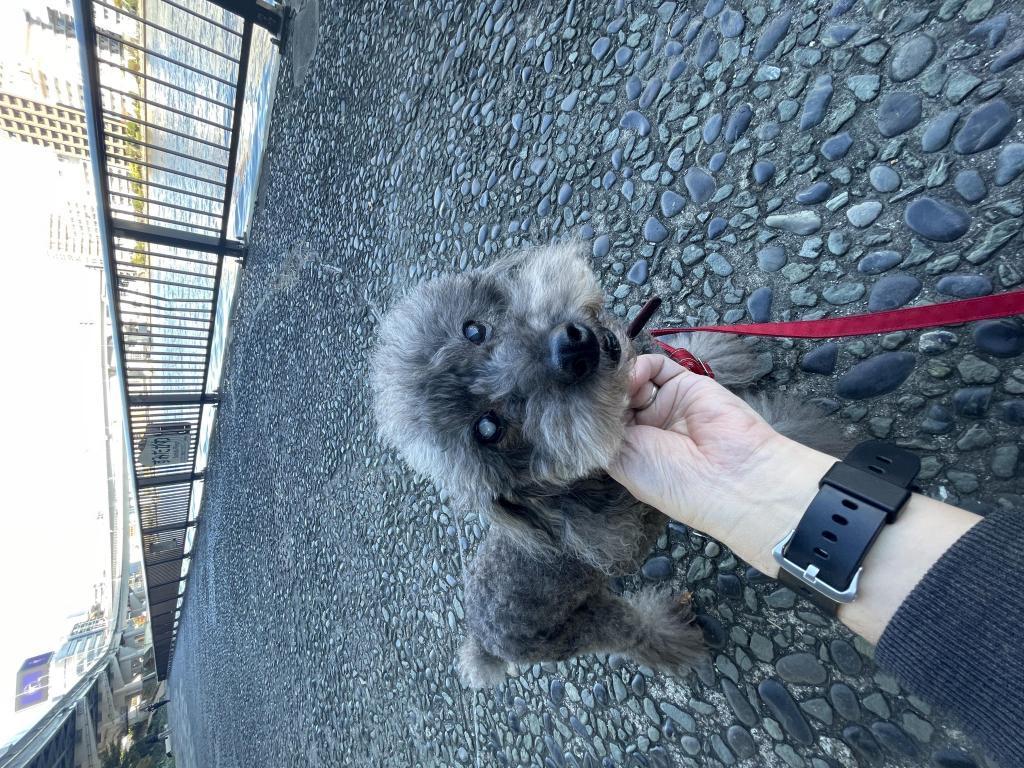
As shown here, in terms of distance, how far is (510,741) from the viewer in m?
2.78

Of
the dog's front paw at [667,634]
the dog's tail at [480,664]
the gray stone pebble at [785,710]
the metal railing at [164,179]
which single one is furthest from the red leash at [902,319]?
the metal railing at [164,179]

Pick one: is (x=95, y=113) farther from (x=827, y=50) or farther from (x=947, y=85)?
(x=947, y=85)

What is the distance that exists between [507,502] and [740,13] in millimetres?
2043

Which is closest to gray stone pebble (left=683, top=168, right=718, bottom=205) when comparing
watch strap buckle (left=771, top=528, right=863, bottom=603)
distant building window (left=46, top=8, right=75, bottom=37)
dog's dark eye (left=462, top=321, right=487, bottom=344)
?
dog's dark eye (left=462, top=321, right=487, bottom=344)

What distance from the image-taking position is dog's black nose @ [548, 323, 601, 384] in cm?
138

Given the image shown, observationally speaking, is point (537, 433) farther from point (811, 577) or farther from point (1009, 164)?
point (1009, 164)

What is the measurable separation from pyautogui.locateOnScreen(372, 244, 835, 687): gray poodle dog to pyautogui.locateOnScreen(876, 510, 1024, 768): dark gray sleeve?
728 mm

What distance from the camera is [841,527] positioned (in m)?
1.09

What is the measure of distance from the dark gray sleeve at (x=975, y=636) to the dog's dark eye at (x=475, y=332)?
1.21 m

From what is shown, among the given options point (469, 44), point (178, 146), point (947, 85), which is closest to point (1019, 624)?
point (947, 85)

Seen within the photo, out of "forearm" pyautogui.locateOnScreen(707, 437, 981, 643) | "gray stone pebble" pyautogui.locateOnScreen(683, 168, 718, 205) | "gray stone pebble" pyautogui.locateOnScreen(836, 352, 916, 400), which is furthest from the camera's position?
"gray stone pebble" pyautogui.locateOnScreen(683, 168, 718, 205)

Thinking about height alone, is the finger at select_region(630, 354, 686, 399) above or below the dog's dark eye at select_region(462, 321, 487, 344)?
above

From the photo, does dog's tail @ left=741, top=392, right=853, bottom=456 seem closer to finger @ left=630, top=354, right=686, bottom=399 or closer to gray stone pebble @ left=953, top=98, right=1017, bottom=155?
finger @ left=630, top=354, right=686, bottom=399

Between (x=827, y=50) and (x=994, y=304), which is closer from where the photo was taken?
(x=994, y=304)
